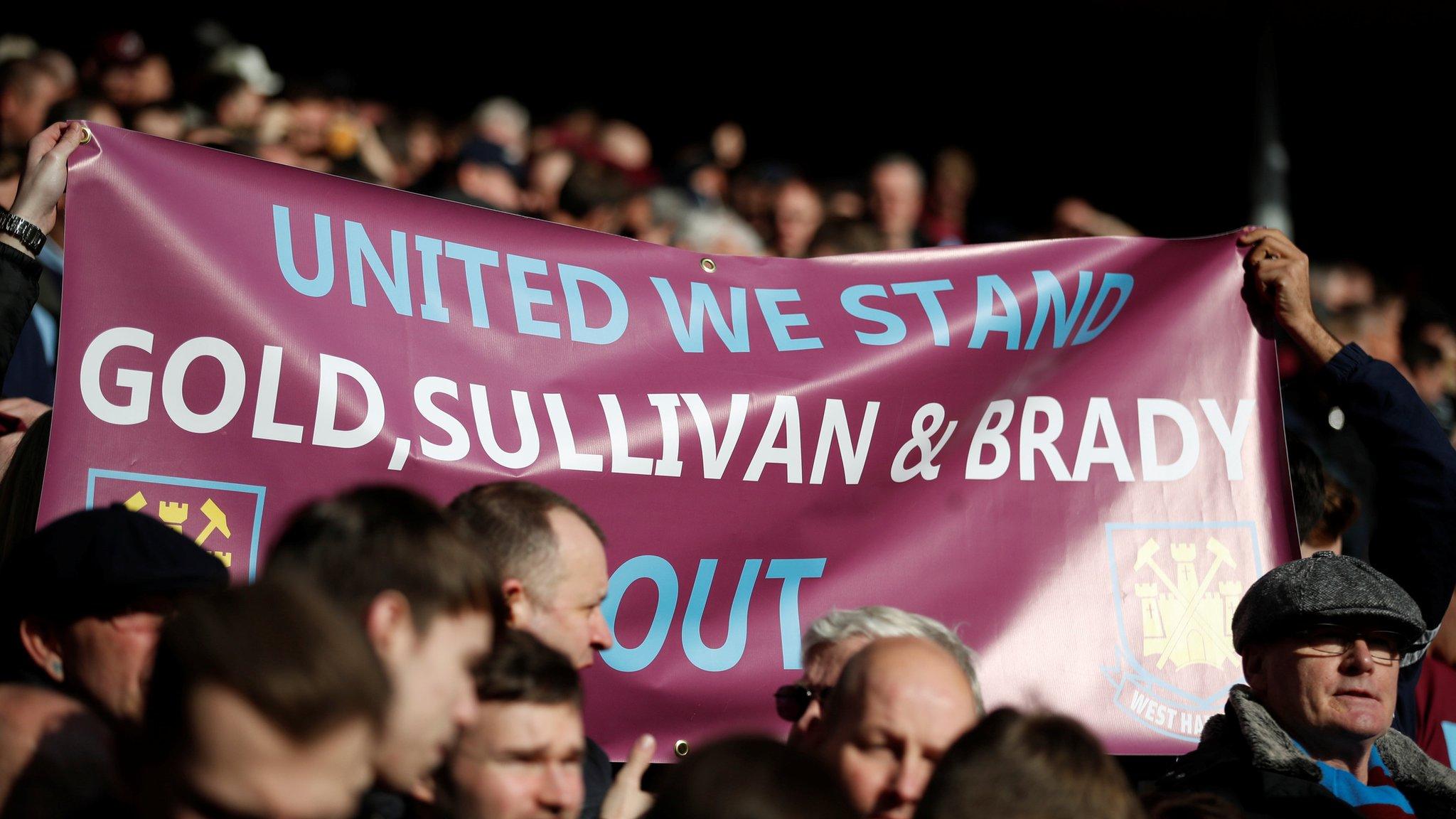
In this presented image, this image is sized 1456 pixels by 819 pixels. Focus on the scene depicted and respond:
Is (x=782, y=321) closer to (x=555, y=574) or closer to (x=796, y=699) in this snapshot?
(x=796, y=699)

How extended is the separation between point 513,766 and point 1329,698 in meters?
1.81

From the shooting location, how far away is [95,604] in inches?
100.0

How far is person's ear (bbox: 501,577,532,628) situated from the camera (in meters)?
3.03

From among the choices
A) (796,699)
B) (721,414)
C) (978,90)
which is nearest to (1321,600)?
(796,699)

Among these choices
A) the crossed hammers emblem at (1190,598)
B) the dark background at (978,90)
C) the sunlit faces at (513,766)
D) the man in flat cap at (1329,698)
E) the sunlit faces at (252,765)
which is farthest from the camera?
the dark background at (978,90)

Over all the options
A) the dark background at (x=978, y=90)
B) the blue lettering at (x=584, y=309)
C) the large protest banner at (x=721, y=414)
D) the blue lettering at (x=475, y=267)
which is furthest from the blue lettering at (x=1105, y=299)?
the dark background at (x=978, y=90)

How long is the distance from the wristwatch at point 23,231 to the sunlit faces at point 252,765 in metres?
2.02

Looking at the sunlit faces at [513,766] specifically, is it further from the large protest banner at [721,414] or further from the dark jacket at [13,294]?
the dark jacket at [13,294]

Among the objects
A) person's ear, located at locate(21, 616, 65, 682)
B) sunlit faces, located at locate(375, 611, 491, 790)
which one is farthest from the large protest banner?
sunlit faces, located at locate(375, 611, 491, 790)

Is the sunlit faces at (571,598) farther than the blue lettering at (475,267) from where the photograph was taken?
No

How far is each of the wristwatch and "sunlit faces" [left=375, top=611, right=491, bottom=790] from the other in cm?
174

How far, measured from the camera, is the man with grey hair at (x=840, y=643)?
3184mm

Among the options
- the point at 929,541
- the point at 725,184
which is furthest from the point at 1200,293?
the point at 725,184

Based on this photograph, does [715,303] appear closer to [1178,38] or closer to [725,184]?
[725,184]
